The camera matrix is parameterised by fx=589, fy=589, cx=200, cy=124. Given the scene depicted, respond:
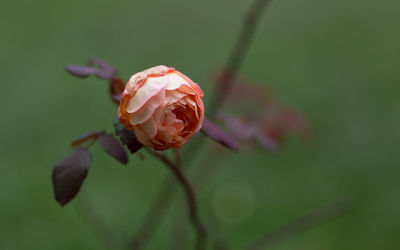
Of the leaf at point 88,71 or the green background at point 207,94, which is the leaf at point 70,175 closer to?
the leaf at point 88,71

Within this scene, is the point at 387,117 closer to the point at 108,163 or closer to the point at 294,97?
the point at 294,97

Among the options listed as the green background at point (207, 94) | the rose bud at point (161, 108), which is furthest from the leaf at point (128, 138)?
the green background at point (207, 94)

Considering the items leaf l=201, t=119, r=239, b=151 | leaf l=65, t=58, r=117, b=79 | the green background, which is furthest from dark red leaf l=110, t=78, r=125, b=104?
the green background

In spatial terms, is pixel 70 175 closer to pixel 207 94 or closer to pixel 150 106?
pixel 150 106

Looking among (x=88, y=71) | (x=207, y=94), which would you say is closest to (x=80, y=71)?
(x=88, y=71)

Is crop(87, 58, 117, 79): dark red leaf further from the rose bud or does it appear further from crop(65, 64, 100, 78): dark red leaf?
the rose bud

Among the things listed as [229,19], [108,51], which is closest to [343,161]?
[108,51]
